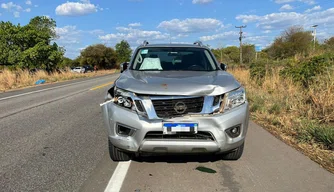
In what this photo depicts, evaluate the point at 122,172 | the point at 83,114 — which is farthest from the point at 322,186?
the point at 83,114

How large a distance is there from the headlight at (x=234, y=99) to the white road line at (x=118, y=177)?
1.54 meters

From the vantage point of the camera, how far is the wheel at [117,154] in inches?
170

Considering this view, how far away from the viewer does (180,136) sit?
3.78 meters

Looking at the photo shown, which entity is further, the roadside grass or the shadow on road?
the roadside grass

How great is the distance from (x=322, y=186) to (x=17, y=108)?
354 inches

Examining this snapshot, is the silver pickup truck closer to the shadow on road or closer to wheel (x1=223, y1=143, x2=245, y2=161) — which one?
wheel (x1=223, y1=143, x2=245, y2=161)

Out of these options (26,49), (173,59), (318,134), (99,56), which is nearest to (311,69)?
(318,134)

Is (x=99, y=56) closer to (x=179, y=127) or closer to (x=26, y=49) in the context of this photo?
(x=26, y=49)

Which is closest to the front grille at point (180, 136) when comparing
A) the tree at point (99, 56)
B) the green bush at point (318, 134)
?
the green bush at point (318, 134)

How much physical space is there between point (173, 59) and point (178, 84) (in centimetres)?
176

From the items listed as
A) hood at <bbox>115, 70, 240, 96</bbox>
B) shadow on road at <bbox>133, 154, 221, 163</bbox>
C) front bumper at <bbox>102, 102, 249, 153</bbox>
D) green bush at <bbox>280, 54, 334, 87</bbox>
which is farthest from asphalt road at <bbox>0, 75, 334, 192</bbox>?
green bush at <bbox>280, 54, 334, 87</bbox>

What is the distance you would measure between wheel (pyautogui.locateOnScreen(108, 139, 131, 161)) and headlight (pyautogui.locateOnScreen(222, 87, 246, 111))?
1.54 meters

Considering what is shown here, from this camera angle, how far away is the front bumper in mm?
3719

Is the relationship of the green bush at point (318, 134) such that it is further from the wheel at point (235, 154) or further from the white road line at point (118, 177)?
the white road line at point (118, 177)
